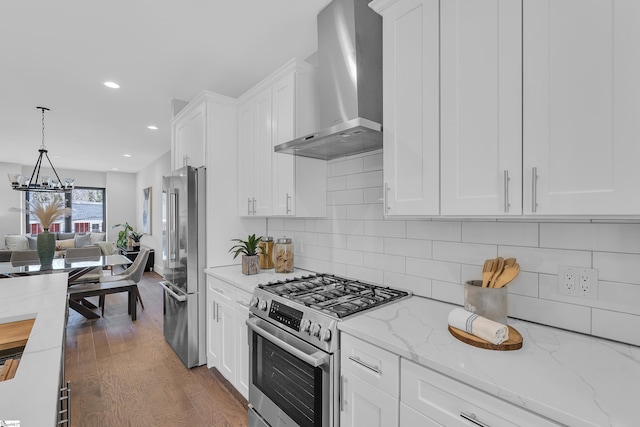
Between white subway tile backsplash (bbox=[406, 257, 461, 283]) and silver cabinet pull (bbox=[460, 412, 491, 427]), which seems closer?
silver cabinet pull (bbox=[460, 412, 491, 427])

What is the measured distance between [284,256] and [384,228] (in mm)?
907

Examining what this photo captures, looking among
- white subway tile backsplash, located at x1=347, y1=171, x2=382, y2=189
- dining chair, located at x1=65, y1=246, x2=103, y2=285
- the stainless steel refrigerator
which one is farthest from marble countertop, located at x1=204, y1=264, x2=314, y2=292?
dining chair, located at x1=65, y1=246, x2=103, y2=285

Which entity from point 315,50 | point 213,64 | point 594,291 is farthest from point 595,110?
point 213,64

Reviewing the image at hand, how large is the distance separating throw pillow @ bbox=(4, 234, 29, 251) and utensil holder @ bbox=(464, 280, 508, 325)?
351 inches

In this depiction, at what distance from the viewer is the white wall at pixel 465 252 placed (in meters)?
1.15

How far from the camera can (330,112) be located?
74.4 inches

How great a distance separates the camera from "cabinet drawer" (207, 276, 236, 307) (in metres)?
2.30

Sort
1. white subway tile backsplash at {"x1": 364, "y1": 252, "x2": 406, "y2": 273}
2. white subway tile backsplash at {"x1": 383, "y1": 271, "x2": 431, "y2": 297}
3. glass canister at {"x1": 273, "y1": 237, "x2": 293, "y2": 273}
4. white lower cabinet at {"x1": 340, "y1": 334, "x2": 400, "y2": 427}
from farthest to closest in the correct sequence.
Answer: glass canister at {"x1": 273, "y1": 237, "x2": 293, "y2": 273}
white subway tile backsplash at {"x1": 364, "y1": 252, "x2": 406, "y2": 273}
white subway tile backsplash at {"x1": 383, "y1": 271, "x2": 431, "y2": 297}
white lower cabinet at {"x1": 340, "y1": 334, "x2": 400, "y2": 427}

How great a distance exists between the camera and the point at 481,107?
1194 millimetres

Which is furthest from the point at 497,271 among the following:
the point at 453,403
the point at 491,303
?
the point at 453,403

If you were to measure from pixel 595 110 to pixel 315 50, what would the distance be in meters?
2.04

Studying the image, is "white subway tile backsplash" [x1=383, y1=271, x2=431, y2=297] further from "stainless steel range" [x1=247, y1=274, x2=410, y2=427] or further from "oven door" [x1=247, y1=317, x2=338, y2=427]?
"oven door" [x1=247, y1=317, x2=338, y2=427]

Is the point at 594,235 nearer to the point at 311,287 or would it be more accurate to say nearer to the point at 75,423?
the point at 311,287

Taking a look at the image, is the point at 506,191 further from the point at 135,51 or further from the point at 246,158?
the point at 135,51
